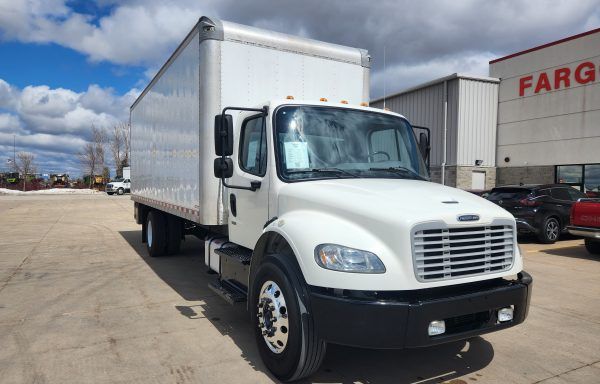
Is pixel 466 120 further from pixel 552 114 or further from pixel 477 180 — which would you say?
pixel 552 114

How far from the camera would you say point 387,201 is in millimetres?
3557

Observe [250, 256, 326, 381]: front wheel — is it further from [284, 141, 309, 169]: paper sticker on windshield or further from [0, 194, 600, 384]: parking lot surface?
[284, 141, 309, 169]: paper sticker on windshield

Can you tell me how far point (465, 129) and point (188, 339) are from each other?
63.3 feet

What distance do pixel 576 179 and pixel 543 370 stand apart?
17.2 m

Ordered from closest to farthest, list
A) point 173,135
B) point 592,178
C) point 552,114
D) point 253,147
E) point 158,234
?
point 253,147
point 173,135
point 158,234
point 592,178
point 552,114

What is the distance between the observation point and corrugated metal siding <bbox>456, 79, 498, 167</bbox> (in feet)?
69.5

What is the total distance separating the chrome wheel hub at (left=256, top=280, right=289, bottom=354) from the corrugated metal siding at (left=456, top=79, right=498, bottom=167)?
1920 centimetres

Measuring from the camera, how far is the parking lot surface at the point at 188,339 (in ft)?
12.8

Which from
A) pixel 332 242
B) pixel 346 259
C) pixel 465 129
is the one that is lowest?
pixel 346 259

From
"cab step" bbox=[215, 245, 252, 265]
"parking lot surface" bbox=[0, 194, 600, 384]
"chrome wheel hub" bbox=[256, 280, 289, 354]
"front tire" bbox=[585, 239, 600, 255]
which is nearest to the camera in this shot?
"chrome wheel hub" bbox=[256, 280, 289, 354]

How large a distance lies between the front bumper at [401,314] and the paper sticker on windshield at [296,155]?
1.37 meters

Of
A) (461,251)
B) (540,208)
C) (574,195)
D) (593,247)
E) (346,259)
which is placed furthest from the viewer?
(574,195)

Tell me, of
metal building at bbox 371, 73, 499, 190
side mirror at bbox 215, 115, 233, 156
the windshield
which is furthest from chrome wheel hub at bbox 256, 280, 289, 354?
metal building at bbox 371, 73, 499, 190

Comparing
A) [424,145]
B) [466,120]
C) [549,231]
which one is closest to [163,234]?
[424,145]
